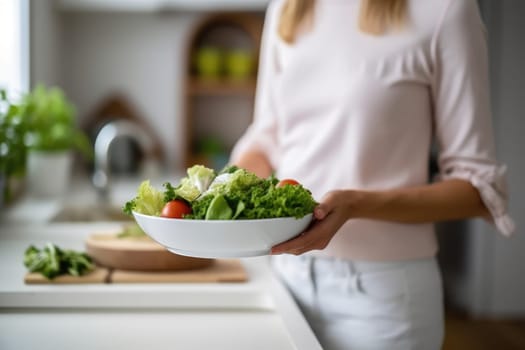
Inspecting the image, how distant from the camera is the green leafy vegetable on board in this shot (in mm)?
1367

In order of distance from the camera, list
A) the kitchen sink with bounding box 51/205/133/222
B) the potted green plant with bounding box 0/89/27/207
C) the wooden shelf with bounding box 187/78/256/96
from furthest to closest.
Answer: the wooden shelf with bounding box 187/78/256/96 → the kitchen sink with bounding box 51/205/133/222 → the potted green plant with bounding box 0/89/27/207

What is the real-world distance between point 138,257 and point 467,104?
0.74 m

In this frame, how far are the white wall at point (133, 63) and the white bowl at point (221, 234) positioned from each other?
2647 mm

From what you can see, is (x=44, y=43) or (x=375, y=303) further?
(x=44, y=43)

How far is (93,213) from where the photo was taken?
2660 millimetres

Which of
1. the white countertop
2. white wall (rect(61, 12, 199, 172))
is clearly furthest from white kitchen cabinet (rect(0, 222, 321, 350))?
white wall (rect(61, 12, 199, 172))

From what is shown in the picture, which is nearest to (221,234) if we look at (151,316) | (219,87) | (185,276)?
(151,316)

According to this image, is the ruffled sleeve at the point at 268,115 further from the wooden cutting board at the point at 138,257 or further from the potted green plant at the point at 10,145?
the potted green plant at the point at 10,145

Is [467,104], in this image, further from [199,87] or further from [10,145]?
[199,87]

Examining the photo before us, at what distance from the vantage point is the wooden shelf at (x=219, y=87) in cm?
350

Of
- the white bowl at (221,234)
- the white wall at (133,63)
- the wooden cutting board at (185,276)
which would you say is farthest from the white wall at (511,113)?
the white bowl at (221,234)

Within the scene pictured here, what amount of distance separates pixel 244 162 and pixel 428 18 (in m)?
0.48

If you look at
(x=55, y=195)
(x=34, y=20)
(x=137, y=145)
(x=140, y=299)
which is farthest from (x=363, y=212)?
(x=137, y=145)

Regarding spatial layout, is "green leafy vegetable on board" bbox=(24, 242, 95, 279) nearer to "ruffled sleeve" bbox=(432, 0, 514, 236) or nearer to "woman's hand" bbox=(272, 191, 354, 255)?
"woman's hand" bbox=(272, 191, 354, 255)
